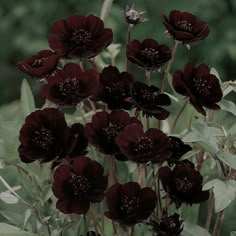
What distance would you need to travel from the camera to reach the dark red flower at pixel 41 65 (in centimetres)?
57

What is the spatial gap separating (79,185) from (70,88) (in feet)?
0.25

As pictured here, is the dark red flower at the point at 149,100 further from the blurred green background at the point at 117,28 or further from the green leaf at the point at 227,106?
the blurred green background at the point at 117,28

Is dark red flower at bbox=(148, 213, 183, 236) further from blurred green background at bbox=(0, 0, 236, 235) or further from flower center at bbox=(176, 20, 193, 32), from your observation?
blurred green background at bbox=(0, 0, 236, 235)

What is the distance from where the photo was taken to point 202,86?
0.58 m

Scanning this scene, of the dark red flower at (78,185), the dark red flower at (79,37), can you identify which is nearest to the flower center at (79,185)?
the dark red flower at (78,185)

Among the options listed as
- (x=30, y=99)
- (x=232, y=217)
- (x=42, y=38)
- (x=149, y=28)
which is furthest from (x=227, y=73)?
(x=30, y=99)

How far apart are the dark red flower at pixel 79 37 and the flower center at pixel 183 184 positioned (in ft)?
0.40

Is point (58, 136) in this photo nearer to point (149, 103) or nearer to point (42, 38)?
point (149, 103)

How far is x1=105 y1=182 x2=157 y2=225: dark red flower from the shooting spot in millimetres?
544

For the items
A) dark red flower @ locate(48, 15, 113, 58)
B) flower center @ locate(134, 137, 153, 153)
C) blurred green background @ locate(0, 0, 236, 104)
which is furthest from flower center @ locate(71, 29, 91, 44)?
blurred green background @ locate(0, 0, 236, 104)

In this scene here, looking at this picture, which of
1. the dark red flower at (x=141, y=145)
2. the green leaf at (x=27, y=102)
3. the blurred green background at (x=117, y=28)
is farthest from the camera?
the blurred green background at (x=117, y=28)

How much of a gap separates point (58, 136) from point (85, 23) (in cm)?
11

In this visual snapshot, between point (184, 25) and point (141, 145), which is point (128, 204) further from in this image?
point (184, 25)

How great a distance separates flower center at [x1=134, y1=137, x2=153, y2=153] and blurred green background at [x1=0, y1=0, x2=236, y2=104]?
1.97 m
